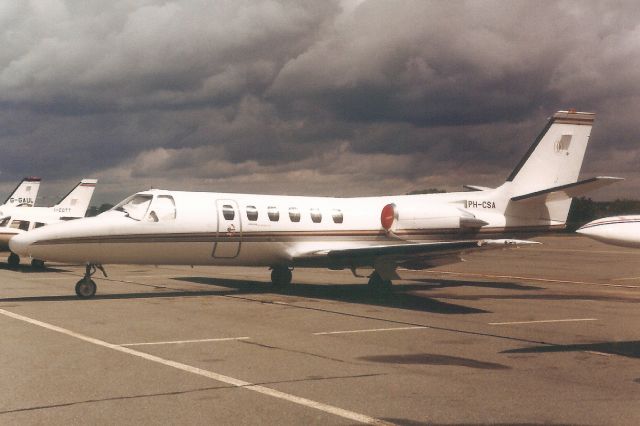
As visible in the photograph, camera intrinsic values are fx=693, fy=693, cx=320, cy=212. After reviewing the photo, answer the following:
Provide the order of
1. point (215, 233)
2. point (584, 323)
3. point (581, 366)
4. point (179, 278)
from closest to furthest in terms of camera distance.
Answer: point (581, 366) → point (584, 323) → point (215, 233) → point (179, 278)

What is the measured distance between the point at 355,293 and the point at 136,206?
674cm

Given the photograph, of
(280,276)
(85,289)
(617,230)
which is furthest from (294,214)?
(617,230)

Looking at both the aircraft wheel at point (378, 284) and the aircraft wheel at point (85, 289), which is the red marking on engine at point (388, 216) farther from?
the aircraft wheel at point (85, 289)

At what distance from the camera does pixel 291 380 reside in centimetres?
805

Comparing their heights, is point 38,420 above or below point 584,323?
below

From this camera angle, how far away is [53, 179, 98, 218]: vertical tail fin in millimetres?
43138

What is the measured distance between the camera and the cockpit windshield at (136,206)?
17453 millimetres

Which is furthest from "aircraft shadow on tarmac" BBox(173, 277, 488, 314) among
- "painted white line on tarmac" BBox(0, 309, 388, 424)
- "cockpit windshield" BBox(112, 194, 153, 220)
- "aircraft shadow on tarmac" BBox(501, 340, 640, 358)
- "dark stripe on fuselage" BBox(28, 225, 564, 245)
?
"painted white line on tarmac" BBox(0, 309, 388, 424)

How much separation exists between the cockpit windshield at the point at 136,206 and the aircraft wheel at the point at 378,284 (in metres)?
7.01

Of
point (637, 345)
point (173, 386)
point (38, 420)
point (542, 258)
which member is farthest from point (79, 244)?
point (542, 258)

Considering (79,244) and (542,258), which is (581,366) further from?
(542,258)

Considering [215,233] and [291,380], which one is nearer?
[291,380]

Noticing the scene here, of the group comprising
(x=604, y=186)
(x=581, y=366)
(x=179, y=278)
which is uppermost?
(x=604, y=186)

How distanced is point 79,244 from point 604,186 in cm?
1372
